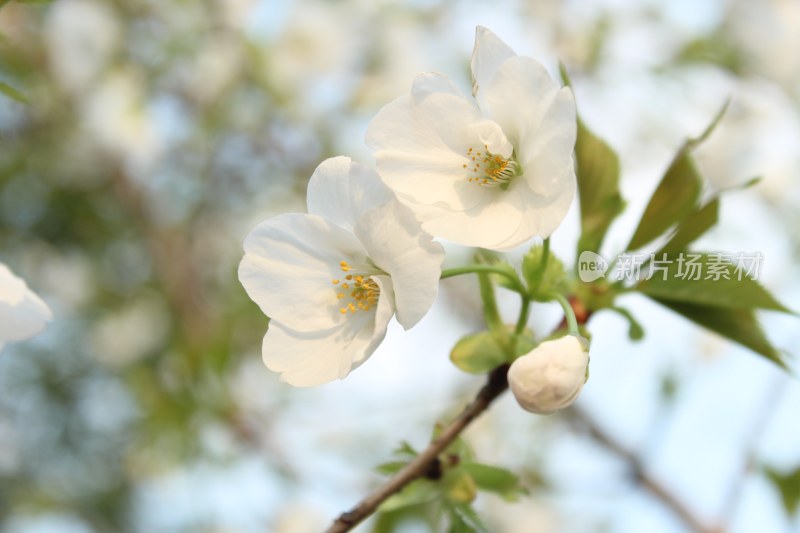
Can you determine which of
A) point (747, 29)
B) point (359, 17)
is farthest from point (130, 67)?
point (747, 29)

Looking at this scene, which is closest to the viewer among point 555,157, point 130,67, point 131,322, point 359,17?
point 555,157

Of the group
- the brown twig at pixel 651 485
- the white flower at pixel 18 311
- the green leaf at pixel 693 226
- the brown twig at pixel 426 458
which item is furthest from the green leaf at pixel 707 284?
the brown twig at pixel 651 485

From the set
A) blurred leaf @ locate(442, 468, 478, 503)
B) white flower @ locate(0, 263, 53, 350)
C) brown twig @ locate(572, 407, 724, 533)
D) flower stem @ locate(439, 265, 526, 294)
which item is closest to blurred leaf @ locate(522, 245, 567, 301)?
flower stem @ locate(439, 265, 526, 294)

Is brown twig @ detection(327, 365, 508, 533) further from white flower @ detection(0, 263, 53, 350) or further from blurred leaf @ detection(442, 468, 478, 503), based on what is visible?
white flower @ detection(0, 263, 53, 350)

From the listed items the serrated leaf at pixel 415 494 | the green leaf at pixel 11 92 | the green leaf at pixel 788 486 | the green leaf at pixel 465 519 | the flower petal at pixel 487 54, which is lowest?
the green leaf at pixel 788 486

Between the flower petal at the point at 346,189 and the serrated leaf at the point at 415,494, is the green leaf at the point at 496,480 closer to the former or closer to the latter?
the serrated leaf at the point at 415,494

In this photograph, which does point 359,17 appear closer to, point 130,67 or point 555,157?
point 130,67

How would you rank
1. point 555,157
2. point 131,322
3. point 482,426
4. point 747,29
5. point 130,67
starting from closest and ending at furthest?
point 555,157 → point 747,29 → point 482,426 → point 130,67 → point 131,322

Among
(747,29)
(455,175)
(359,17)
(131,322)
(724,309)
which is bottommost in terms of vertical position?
(724,309)
